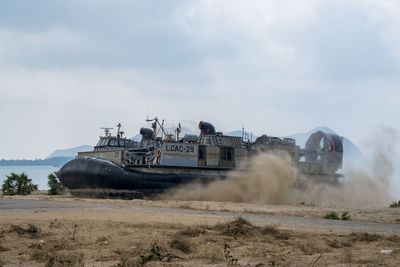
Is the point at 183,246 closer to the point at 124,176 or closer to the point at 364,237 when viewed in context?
the point at 364,237

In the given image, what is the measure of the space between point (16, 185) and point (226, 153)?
40.0 ft

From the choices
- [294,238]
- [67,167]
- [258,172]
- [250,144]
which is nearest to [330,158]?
[250,144]

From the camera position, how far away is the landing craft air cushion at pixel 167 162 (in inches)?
800

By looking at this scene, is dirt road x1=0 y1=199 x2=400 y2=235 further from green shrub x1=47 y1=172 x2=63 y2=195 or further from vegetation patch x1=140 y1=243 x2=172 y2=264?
green shrub x1=47 y1=172 x2=63 y2=195

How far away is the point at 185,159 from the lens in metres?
22.5

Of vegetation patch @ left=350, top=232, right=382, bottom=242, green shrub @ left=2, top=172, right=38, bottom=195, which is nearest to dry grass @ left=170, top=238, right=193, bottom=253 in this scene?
vegetation patch @ left=350, top=232, right=382, bottom=242

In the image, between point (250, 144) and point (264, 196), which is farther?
point (250, 144)

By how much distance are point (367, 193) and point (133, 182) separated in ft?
53.3

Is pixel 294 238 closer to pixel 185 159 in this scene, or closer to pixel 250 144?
pixel 185 159

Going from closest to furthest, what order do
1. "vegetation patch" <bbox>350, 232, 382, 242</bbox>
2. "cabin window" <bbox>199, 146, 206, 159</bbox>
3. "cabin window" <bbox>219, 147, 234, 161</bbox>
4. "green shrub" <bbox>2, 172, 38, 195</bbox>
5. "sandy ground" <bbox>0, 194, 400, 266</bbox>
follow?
1. "sandy ground" <bbox>0, 194, 400, 266</bbox>
2. "vegetation patch" <bbox>350, 232, 382, 242</bbox>
3. "cabin window" <bbox>199, 146, 206, 159</bbox>
4. "cabin window" <bbox>219, 147, 234, 161</bbox>
5. "green shrub" <bbox>2, 172, 38, 195</bbox>

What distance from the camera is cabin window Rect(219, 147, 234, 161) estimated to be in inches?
921

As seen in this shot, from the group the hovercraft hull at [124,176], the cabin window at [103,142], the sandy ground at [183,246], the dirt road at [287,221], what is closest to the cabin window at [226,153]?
the hovercraft hull at [124,176]

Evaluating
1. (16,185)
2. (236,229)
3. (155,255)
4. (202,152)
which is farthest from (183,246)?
(16,185)

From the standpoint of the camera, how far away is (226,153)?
77.3 ft
